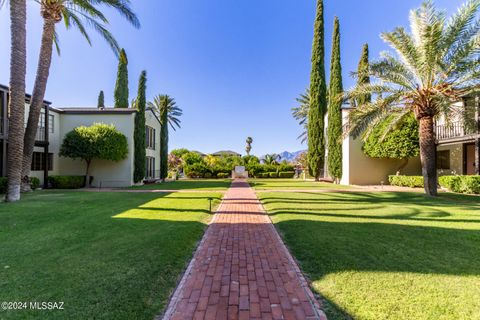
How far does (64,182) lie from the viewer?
17.6m

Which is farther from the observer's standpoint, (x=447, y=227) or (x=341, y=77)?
(x=341, y=77)

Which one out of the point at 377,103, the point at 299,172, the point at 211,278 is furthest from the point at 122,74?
the point at 211,278

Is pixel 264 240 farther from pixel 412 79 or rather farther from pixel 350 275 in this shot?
pixel 412 79

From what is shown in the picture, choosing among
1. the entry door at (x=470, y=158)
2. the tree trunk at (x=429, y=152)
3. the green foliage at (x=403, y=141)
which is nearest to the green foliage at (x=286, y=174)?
the green foliage at (x=403, y=141)

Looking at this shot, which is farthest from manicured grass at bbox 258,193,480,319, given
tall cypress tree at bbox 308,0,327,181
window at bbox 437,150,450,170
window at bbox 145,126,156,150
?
window at bbox 145,126,156,150

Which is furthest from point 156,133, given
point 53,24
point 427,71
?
point 427,71

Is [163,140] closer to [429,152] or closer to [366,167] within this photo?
[366,167]

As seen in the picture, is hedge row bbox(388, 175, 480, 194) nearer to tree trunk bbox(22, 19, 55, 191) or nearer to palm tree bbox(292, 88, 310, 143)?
palm tree bbox(292, 88, 310, 143)

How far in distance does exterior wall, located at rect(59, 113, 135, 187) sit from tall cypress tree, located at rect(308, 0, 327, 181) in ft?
56.5

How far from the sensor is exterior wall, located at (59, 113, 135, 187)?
20.1m

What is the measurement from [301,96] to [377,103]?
86.1 ft

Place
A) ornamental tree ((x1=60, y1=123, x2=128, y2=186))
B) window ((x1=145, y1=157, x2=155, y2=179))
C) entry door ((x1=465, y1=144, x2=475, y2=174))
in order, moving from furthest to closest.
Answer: window ((x1=145, y1=157, x2=155, y2=179))
entry door ((x1=465, y1=144, x2=475, y2=174))
ornamental tree ((x1=60, y1=123, x2=128, y2=186))

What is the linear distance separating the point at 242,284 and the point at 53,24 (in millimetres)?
15187

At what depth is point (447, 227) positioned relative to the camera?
22.2ft
